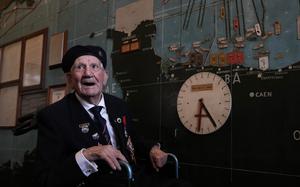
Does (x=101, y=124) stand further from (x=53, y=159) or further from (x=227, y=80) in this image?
(x=227, y=80)

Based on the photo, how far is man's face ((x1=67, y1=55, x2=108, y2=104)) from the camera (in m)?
1.73

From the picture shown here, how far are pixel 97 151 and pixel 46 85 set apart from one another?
1.99 meters

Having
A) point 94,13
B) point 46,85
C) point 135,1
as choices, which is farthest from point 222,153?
point 46,85

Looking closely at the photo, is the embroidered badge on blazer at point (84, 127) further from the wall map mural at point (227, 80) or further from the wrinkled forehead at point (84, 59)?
the wall map mural at point (227, 80)

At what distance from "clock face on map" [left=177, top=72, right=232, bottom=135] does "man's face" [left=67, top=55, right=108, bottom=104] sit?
0.52 m

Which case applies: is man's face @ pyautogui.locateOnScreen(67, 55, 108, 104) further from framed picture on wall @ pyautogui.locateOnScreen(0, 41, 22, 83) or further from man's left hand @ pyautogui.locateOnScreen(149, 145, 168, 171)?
framed picture on wall @ pyautogui.locateOnScreen(0, 41, 22, 83)

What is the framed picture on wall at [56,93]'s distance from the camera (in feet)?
10.1

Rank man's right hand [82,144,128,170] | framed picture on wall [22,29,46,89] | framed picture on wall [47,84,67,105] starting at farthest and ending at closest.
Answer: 1. framed picture on wall [22,29,46,89]
2. framed picture on wall [47,84,67,105]
3. man's right hand [82,144,128,170]

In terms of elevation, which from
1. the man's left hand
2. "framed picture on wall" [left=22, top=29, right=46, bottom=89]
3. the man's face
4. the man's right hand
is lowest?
the man's left hand

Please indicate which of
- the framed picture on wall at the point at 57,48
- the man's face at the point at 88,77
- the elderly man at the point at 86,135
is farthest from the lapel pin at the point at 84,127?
the framed picture on wall at the point at 57,48

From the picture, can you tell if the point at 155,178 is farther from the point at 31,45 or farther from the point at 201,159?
the point at 31,45

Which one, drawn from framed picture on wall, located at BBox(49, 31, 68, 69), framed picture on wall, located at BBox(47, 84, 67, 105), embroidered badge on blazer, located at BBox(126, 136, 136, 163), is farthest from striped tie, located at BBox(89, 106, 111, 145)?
framed picture on wall, located at BBox(49, 31, 68, 69)

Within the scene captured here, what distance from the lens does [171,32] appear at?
2246 millimetres

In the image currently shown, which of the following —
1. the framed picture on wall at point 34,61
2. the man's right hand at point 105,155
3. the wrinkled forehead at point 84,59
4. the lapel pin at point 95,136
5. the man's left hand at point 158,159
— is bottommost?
the man's left hand at point 158,159
